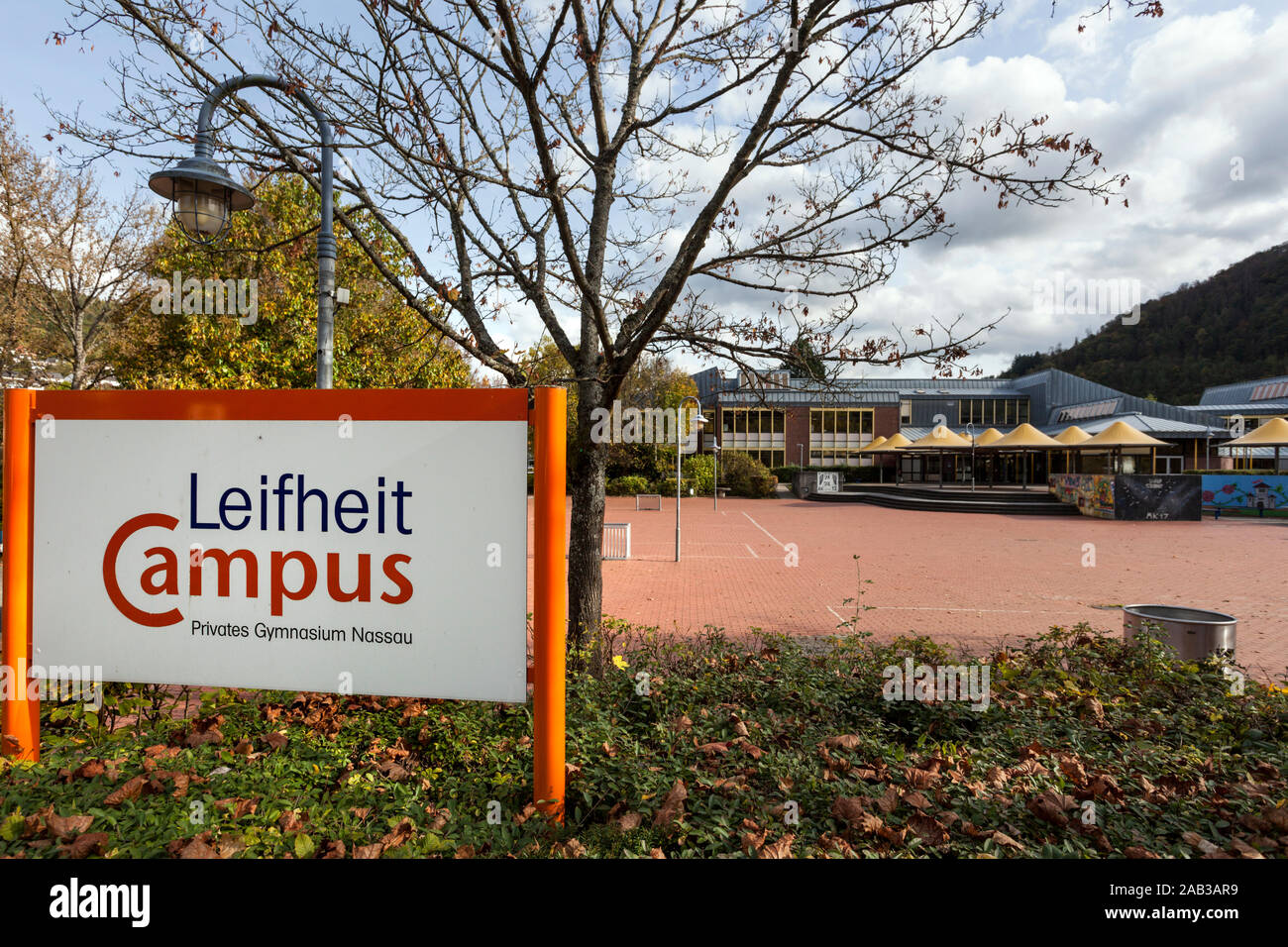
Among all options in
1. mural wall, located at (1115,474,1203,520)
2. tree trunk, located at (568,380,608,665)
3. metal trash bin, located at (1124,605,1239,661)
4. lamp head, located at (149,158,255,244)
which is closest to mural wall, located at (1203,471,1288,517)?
mural wall, located at (1115,474,1203,520)

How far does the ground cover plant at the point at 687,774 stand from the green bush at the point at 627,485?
29146 mm

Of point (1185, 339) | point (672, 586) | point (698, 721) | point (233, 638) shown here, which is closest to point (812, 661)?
point (698, 721)

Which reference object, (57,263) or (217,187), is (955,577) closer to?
(217,187)

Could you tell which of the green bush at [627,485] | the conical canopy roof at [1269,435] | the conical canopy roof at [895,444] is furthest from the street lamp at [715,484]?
the conical canopy roof at [1269,435]

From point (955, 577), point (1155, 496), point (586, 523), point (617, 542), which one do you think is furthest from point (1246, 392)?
point (586, 523)

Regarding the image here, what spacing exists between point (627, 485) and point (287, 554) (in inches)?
1212

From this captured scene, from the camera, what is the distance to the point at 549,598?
288 centimetres

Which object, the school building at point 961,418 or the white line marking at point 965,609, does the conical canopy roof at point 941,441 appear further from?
the white line marking at point 965,609

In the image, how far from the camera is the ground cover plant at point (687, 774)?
245cm
